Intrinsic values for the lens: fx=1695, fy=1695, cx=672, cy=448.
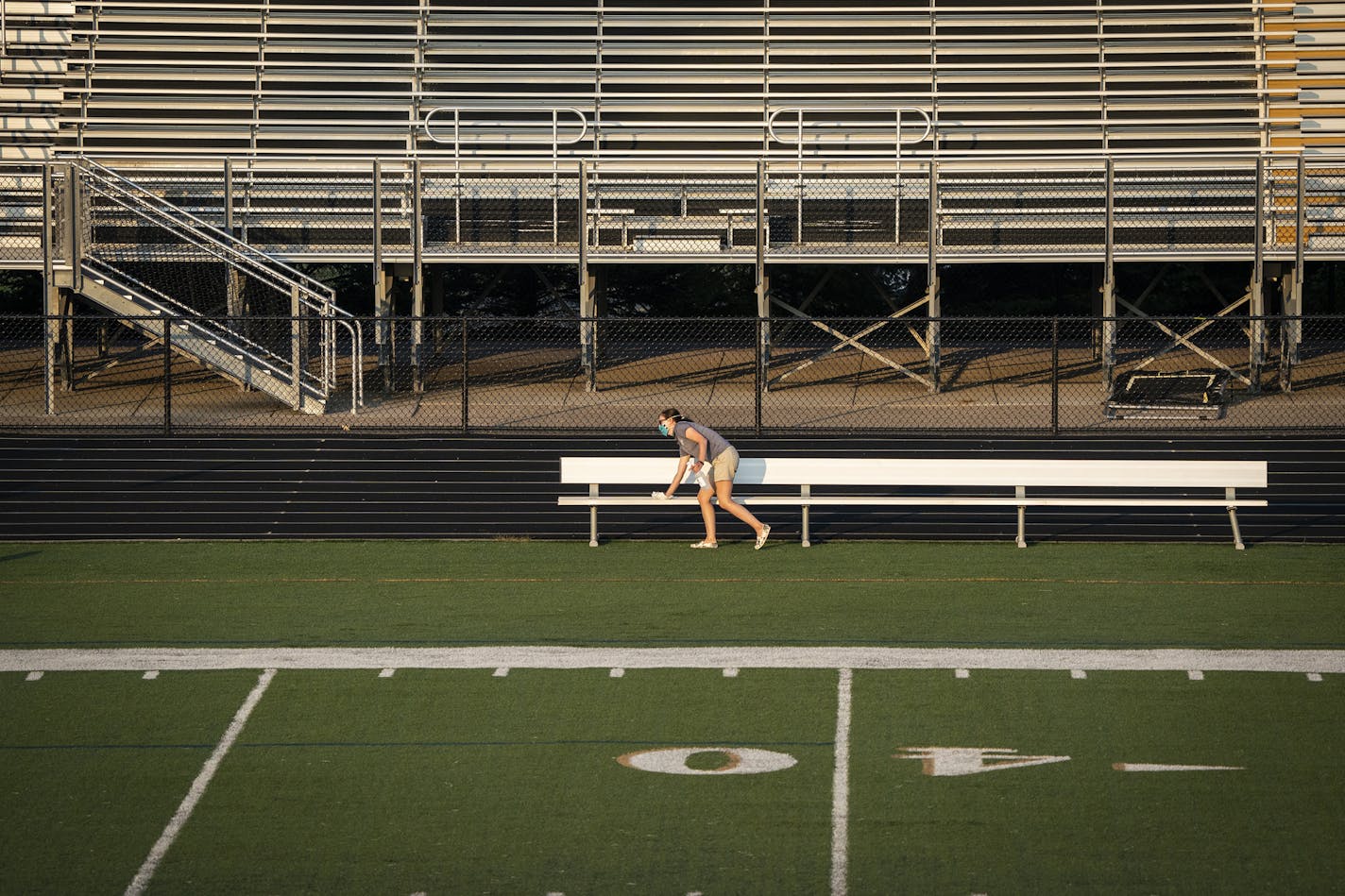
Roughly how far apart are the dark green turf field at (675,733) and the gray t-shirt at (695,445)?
149cm

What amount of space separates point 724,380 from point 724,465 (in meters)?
8.57

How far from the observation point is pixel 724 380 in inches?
873

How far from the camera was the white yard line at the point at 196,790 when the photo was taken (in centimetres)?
643

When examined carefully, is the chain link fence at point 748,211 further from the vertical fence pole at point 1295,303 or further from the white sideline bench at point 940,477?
the white sideline bench at point 940,477

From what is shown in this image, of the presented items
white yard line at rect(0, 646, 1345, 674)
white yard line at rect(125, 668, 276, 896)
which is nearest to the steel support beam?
white yard line at rect(0, 646, 1345, 674)

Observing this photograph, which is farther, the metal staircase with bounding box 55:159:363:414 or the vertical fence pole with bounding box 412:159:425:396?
the vertical fence pole with bounding box 412:159:425:396

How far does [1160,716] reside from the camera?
27.4 feet

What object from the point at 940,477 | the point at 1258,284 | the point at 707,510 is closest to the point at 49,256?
the point at 707,510

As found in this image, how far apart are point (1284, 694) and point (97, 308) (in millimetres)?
18105

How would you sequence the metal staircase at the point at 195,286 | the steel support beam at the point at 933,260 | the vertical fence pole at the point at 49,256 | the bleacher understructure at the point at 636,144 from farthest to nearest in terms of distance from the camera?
the bleacher understructure at the point at 636,144
the steel support beam at the point at 933,260
the vertical fence pole at the point at 49,256
the metal staircase at the point at 195,286

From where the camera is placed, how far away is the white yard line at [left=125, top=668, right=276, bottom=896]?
21.1 feet

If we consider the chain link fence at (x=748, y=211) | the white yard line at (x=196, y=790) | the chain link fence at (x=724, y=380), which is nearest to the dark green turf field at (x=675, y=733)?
the white yard line at (x=196, y=790)

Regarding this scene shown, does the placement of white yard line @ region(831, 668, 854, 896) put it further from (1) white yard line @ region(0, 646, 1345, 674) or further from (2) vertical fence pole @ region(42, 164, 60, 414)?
(2) vertical fence pole @ region(42, 164, 60, 414)

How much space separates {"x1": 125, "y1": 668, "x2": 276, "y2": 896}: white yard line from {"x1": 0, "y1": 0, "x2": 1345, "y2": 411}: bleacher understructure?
10.8 metres
